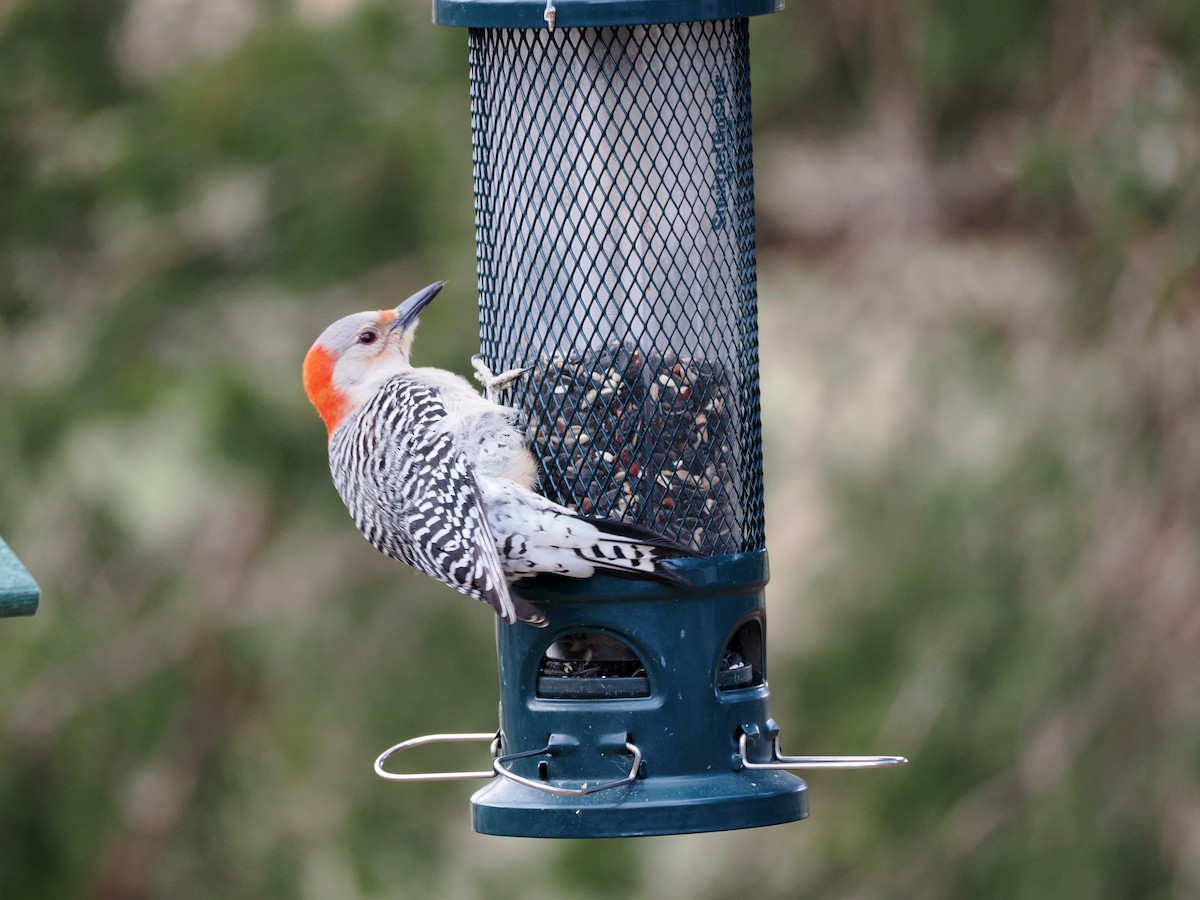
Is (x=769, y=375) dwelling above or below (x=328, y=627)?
above

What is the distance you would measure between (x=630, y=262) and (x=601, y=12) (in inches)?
24.0

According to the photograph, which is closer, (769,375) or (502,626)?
(502,626)

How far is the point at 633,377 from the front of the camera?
4500 millimetres

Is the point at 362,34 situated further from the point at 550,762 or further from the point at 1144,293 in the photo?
the point at 550,762

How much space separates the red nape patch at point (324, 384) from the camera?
16.8 feet

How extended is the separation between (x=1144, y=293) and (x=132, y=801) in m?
5.25

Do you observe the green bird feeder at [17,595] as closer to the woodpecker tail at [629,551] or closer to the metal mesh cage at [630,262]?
the woodpecker tail at [629,551]

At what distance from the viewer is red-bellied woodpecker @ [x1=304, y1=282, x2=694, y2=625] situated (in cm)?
430

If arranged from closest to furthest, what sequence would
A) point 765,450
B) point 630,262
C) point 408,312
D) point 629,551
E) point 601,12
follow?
1. point 601,12
2. point 629,551
3. point 630,262
4. point 408,312
5. point 765,450

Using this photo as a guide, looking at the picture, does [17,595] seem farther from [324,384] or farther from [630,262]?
[324,384]

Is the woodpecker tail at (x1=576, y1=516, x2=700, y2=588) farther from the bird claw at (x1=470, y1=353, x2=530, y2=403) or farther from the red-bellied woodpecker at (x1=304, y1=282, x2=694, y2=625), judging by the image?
the bird claw at (x1=470, y1=353, x2=530, y2=403)

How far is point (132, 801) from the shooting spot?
938cm

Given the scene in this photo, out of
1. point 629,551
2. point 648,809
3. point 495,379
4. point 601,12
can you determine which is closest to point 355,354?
point 495,379

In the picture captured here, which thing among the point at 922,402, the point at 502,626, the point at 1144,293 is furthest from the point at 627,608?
the point at 922,402
